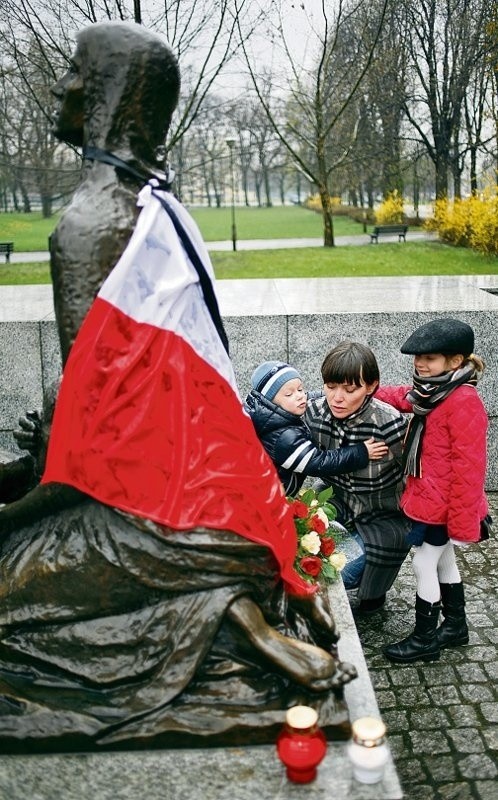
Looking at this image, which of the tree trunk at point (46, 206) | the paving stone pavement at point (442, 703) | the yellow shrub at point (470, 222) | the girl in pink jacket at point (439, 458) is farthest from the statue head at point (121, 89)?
Answer: the tree trunk at point (46, 206)

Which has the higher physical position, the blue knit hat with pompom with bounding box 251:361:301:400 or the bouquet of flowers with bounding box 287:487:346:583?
the blue knit hat with pompom with bounding box 251:361:301:400

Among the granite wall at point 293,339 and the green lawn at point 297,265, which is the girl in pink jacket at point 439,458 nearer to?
the granite wall at point 293,339

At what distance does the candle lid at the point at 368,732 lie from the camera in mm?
2205

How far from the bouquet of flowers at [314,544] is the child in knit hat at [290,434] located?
0.86 ft

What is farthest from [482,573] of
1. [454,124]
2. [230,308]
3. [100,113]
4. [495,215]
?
[454,124]

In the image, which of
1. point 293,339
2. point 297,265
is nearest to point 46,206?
point 297,265

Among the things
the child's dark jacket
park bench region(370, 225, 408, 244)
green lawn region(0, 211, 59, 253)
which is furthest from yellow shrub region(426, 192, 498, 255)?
the child's dark jacket

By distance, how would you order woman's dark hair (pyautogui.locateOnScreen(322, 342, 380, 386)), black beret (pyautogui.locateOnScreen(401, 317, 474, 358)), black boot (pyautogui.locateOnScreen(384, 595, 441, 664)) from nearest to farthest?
black beret (pyautogui.locateOnScreen(401, 317, 474, 358)) < woman's dark hair (pyautogui.locateOnScreen(322, 342, 380, 386)) < black boot (pyautogui.locateOnScreen(384, 595, 441, 664))

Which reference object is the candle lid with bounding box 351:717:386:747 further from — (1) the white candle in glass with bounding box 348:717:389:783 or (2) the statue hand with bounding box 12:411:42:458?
(2) the statue hand with bounding box 12:411:42:458

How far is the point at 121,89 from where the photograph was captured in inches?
97.5

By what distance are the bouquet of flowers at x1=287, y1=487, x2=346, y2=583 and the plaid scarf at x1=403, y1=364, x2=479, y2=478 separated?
1.67 ft

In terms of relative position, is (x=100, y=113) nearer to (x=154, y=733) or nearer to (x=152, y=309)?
(x=152, y=309)

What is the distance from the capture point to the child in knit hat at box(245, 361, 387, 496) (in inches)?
145

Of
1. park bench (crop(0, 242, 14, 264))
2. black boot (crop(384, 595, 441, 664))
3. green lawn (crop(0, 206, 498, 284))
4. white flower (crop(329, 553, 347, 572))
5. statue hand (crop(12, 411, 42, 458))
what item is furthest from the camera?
park bench (crop(0, 242, 14, 264))
